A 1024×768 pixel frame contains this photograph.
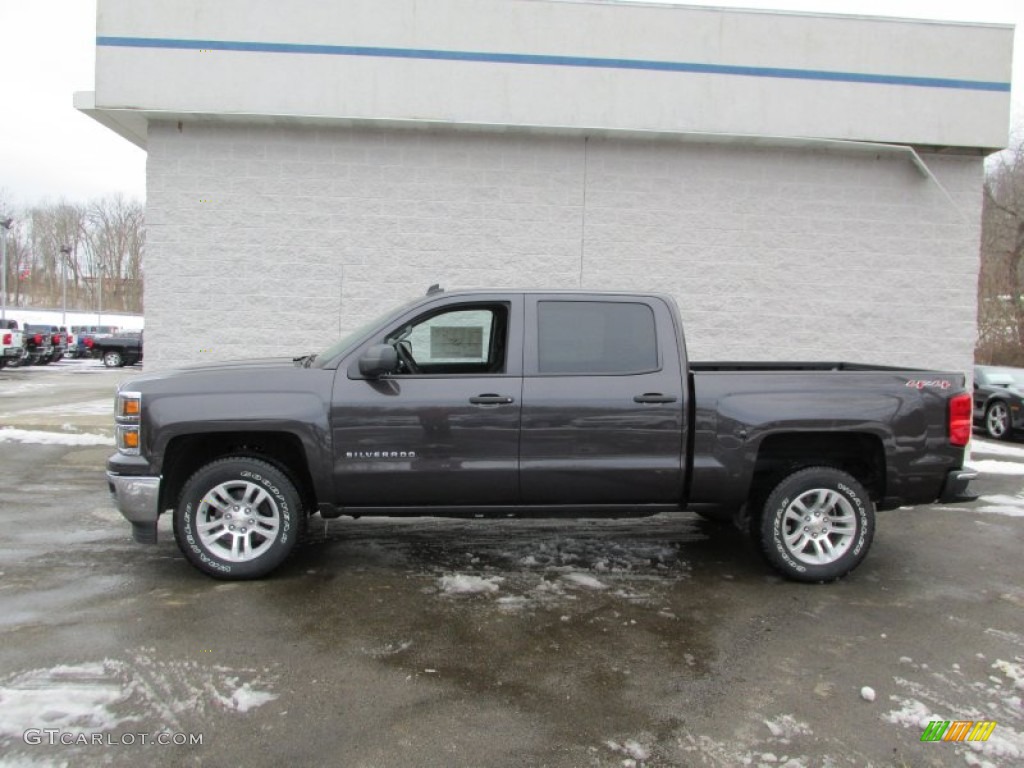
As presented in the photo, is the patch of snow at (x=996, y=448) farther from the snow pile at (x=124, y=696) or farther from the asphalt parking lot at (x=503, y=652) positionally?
the snow pile at (x=124, y=696)

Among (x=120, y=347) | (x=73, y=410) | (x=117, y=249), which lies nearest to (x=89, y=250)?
(x=117, y=249)

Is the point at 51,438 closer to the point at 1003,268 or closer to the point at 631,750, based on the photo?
the point at 631,750

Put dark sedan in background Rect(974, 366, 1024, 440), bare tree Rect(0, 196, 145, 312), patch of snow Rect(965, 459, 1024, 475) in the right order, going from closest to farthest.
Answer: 1. patch of snow Rect(965, 459, 1024, 475)
2. dark sedan in background Rect(974, 366, 1024, 440)
3. bare tree Rect(0, 196, 145, 312)

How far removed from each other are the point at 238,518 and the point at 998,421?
43.2 feet

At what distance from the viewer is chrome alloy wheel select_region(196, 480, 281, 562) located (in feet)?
15.5

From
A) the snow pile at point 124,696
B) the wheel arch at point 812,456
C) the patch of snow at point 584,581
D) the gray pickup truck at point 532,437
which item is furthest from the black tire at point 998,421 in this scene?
the snow pile at point 124,696

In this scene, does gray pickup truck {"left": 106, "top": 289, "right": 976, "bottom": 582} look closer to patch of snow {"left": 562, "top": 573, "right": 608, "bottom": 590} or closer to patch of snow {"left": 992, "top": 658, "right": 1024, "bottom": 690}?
patch of snow {"left": 562, "top": 573, "right": 608, "bottom": 590}

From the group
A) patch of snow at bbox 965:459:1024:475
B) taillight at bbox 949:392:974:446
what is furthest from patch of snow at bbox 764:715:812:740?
patch of snow at bbox 965:459:1024:475

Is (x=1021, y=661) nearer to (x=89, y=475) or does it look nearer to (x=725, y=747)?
(x=725, y=747)

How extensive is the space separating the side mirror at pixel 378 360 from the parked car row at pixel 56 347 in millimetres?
25378

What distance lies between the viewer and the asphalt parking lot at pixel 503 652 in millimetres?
3033

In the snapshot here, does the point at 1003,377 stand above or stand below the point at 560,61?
below

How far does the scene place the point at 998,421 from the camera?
12.9 m

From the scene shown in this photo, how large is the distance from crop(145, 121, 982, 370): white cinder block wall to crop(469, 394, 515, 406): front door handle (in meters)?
4.69
